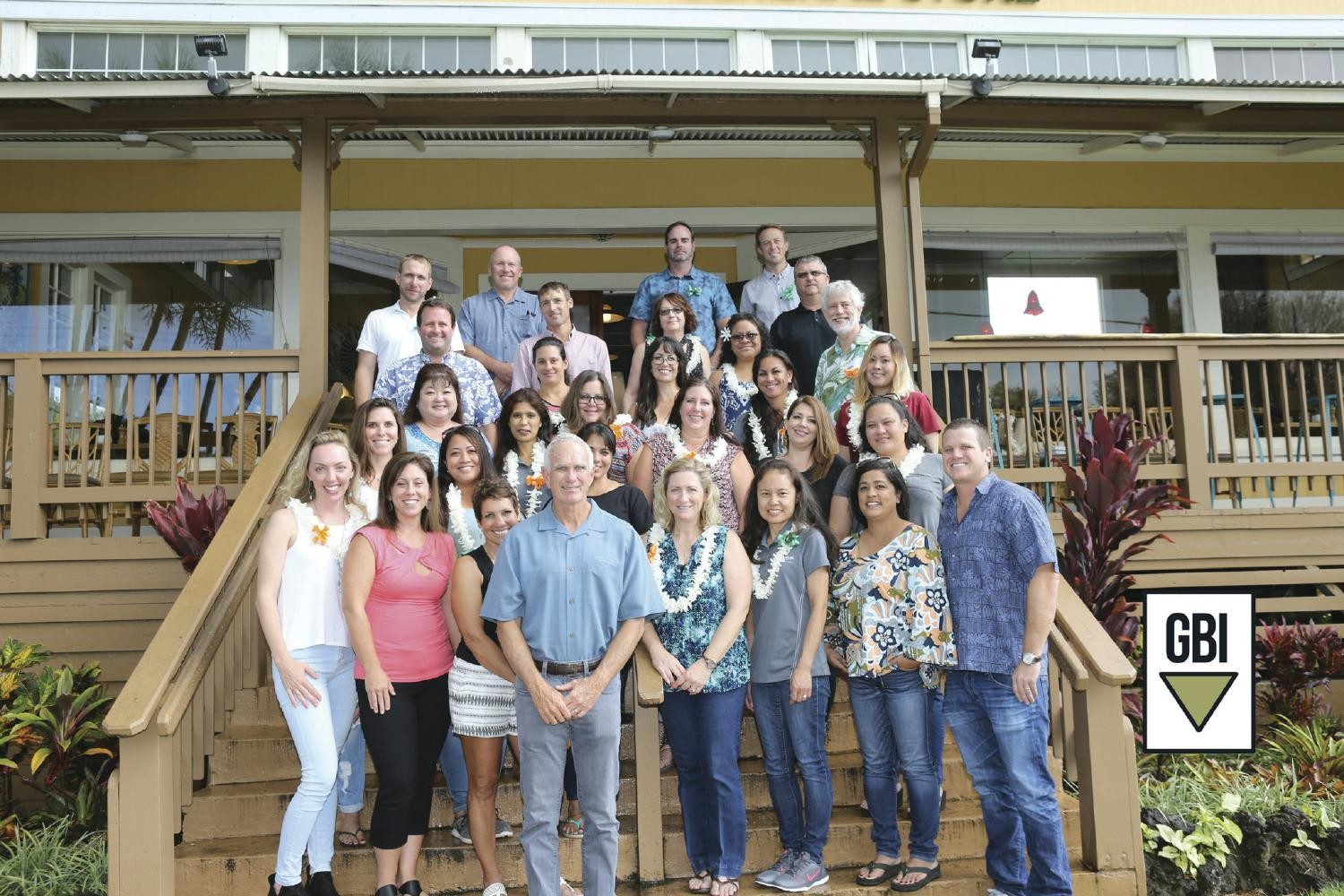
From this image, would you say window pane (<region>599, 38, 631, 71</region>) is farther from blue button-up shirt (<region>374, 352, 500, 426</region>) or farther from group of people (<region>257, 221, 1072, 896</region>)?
group of people (<region>257, 221, 1072, 896</region>)

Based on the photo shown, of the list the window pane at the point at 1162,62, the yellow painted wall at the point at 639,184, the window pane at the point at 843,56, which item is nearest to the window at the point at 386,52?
the yellow painted wall at the point at 639,184

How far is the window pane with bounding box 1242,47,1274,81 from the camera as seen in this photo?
10.2 m

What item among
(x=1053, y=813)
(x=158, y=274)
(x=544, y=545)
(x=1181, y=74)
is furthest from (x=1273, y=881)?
(x=158, y=274)

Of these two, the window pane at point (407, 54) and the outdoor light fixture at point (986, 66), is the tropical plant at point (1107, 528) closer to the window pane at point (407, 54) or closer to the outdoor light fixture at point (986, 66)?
the outdoor light fixture at point (986, 66)

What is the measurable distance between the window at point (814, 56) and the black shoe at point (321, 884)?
7877 mm

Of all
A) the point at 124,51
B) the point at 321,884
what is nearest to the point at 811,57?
the point at 124,51

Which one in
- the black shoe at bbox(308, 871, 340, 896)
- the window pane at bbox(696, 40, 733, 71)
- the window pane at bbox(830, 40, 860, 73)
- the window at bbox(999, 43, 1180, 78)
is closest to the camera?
the black shoe at bbox(308, 871, 340, 896)

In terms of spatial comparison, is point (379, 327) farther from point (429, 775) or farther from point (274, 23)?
point (274, 23)

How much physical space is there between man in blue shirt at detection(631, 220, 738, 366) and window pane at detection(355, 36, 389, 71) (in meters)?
4.15

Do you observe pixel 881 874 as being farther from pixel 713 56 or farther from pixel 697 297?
pixel 713 56

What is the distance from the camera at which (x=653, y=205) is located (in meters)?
9.84

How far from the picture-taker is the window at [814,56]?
9.73 meters

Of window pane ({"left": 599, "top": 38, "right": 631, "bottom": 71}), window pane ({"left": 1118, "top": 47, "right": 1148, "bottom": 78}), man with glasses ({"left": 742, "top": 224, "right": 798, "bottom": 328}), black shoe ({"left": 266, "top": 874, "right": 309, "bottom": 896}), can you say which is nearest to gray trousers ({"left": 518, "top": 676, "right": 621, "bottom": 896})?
black shoe ({"left": 266, "top": 874, "right": 309, "bottom": 896})

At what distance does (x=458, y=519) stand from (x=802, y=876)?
2.05 metres
